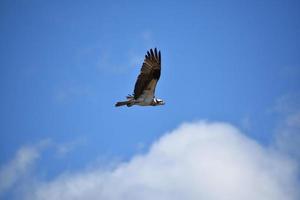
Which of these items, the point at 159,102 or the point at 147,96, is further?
the point at 159,102

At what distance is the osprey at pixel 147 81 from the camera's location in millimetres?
94562

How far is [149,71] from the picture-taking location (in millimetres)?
94688

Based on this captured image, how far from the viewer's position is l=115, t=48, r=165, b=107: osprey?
3723 inches

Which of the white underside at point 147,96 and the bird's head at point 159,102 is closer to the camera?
the white underside at point 147,96

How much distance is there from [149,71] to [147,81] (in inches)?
26.8

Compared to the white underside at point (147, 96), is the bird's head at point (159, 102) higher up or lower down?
higher up

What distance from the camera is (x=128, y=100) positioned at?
9562 cm

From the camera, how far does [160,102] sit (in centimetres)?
9825

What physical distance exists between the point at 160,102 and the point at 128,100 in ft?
10.7

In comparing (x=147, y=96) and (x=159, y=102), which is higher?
(x=159, y=102)

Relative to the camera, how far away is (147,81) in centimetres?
9500

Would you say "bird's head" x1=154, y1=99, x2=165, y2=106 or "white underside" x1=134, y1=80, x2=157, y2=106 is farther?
"bird's head" x1=154, y1=99, x2=165, y2=106

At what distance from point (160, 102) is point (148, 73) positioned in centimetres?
403

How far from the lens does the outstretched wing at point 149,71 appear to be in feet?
310
